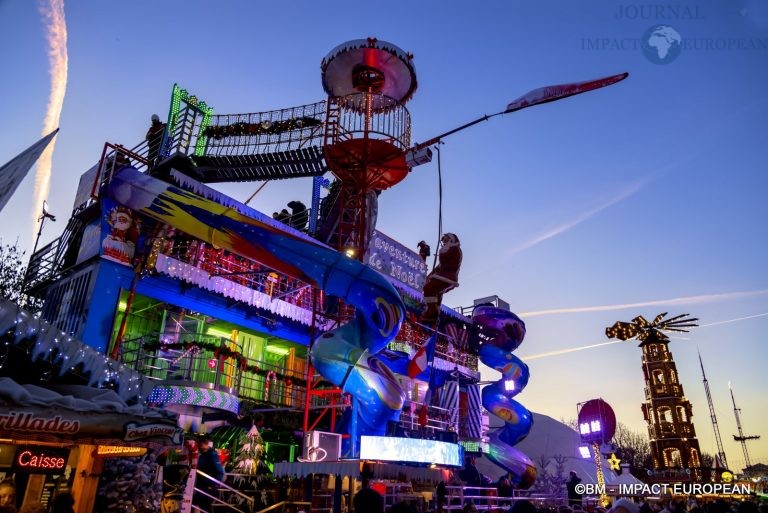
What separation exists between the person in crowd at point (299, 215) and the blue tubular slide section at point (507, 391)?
12.0 meters

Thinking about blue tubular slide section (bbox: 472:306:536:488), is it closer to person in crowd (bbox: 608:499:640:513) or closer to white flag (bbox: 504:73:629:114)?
white flag (bbox: 504:73:629:114)

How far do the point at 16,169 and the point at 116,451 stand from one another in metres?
5.40

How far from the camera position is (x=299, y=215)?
28312 millimetres

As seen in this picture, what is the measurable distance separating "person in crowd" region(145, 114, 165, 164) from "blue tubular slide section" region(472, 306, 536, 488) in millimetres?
19599

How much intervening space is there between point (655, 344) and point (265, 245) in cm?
4101

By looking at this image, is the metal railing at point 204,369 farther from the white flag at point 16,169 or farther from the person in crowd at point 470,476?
the person in crowd at point 470,476

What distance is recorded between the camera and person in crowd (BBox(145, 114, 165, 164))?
22.1 m

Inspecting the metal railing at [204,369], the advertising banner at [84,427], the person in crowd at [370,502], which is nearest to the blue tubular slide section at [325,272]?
the metal railing at [204,369]

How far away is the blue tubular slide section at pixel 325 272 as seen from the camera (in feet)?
50.9

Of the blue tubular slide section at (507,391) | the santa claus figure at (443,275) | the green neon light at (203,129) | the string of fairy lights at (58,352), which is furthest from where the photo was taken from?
the santa claus figure at (443,275)

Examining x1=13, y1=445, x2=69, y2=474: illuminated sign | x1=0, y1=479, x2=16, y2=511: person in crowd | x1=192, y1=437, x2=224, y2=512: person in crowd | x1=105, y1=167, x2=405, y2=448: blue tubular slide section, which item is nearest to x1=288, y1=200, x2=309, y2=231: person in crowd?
x1=105, y1=167, x2=405, y2=448: blue tubular slide section

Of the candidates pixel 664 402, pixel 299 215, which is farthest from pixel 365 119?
pixel 664 402

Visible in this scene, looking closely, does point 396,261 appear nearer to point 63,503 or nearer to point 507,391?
point 507,391

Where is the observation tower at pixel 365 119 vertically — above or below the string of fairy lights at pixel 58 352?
above
